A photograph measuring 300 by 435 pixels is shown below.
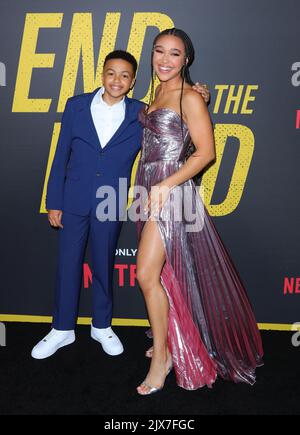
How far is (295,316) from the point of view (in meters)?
3.17

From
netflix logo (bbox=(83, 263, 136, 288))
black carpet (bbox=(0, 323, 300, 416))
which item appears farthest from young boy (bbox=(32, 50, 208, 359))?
netflix logo (bbox=(83, 263, 136, 288))

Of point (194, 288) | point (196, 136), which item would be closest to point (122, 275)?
point (194, 288)

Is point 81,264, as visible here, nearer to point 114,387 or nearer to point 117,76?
point 114,387

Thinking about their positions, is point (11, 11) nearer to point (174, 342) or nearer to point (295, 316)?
point (174, 342)

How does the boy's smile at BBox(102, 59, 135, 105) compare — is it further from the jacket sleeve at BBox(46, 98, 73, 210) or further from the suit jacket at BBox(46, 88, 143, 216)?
the jacket sleeve at BBox(46, 98, 73, 210)

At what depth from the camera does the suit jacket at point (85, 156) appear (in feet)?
8.32

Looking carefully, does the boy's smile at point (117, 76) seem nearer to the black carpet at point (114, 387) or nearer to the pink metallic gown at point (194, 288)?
the pink metallic gown at point (194, 288)

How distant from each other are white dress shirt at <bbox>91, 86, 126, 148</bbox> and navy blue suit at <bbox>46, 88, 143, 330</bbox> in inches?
1.5

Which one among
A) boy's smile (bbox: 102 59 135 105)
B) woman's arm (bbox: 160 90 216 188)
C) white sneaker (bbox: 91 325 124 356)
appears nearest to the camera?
woman's arm (bbox: 160 90 216 188)

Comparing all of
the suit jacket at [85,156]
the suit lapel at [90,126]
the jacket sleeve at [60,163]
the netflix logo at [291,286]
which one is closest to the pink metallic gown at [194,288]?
the suit jacket at [85,156]

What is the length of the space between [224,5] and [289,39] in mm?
422

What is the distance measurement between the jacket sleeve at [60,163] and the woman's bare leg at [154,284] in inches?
22.6

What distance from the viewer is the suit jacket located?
254 centimetres

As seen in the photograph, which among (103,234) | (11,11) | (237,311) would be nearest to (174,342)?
(237,311)
